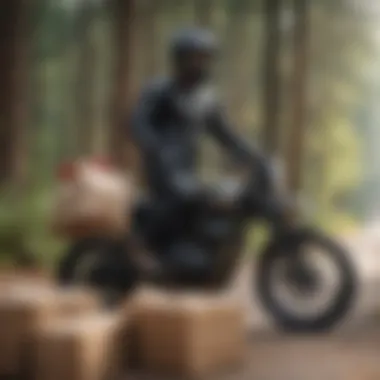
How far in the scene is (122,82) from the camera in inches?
56.6

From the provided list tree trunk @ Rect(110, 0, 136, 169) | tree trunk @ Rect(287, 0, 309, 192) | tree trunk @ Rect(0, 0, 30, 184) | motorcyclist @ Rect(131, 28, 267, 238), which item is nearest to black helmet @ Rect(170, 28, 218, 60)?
motorcyclist @ Rect(131, 28, 267, 238)

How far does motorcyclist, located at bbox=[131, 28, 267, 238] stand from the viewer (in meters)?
1.15

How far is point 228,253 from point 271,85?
0.87ft

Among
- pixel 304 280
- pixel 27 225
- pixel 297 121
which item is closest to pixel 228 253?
pixel 304 280

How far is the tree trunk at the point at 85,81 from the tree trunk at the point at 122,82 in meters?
0.03

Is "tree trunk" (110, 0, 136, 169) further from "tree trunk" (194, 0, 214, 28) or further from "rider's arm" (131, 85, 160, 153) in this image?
"rider's arm" (131, 85, 160, 153)

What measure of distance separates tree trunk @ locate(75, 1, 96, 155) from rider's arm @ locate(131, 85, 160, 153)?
0.92 feet

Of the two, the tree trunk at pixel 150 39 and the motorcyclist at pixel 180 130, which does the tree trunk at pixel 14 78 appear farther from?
the motorcyclist at pixel 180 130

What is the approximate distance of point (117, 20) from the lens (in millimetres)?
1442

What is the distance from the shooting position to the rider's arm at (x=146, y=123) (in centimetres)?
115

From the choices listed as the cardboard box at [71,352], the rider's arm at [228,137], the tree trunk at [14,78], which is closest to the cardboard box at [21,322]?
the cardboard box at [71,352]

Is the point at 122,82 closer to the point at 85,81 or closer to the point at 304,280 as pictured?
the point at 85,81

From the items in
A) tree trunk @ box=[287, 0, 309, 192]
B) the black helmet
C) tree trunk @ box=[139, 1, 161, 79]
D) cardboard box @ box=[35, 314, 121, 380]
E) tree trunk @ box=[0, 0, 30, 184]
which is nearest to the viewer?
cardboard box @ box=[35, 314, 121, 380]

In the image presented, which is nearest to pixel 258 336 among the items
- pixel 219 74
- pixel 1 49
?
pixel 219 74
